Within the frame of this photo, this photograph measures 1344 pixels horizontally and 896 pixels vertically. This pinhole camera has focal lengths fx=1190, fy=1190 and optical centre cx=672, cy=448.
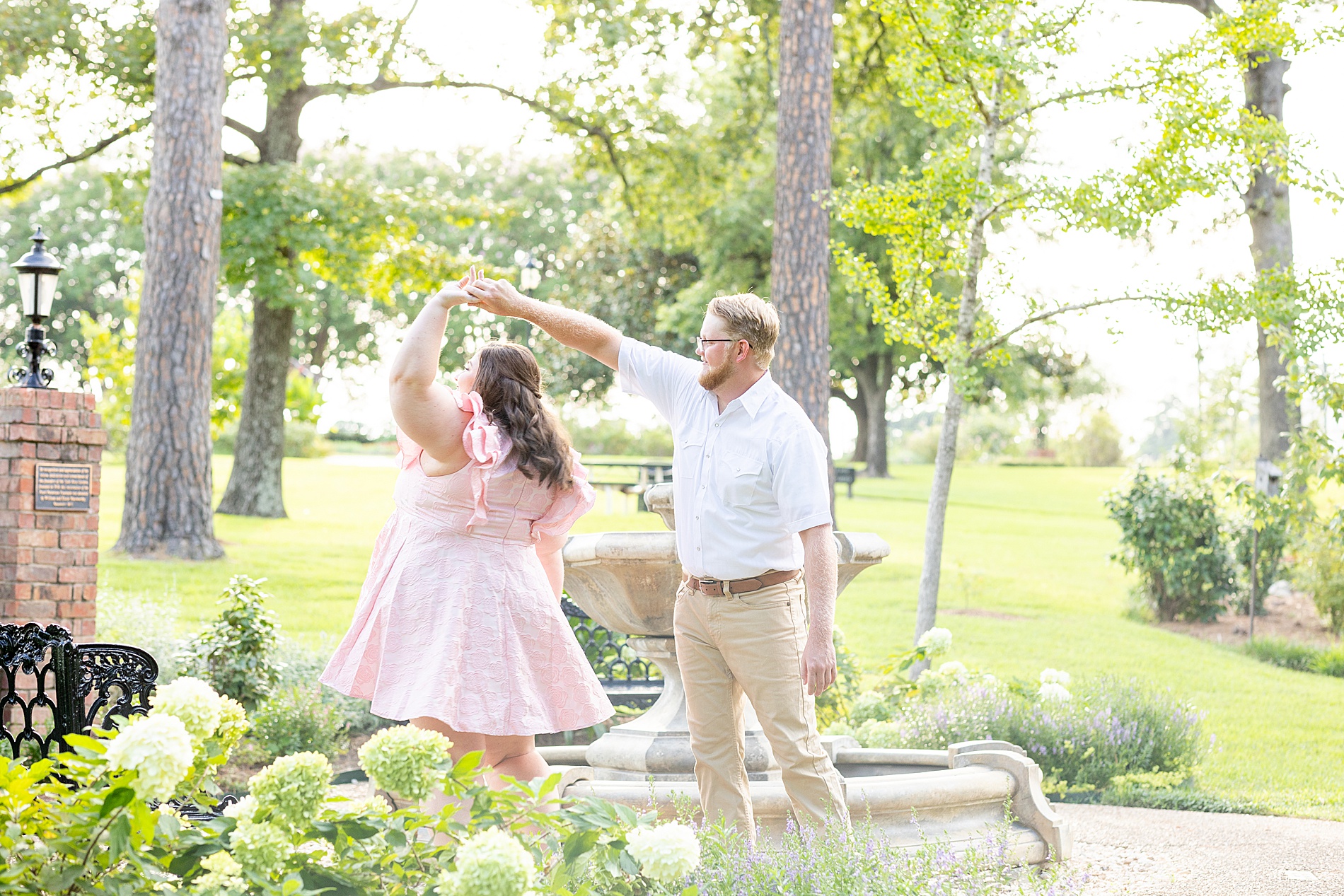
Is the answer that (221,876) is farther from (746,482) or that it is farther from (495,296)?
(746,482)

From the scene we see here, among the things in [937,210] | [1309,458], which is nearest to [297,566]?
[937,210]

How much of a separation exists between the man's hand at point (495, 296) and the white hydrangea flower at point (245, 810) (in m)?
1.54

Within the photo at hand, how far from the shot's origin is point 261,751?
618 cm

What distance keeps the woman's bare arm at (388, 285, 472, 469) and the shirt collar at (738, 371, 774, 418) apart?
853 millimetres

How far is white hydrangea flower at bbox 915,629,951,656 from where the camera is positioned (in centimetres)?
658

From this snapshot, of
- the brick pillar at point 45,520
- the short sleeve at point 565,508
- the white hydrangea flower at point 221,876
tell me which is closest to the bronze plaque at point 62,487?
the brick pillar at point 45,520

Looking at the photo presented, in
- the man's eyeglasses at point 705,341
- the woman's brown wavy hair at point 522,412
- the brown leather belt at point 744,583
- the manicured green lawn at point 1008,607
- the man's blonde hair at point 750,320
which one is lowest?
the manicured green lawn at point 1008,607

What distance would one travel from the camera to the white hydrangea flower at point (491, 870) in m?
1.94

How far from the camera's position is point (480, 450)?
11.0 feet

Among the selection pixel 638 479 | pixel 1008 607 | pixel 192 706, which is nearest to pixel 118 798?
pixel 192 706

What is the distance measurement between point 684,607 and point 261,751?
11.3ft

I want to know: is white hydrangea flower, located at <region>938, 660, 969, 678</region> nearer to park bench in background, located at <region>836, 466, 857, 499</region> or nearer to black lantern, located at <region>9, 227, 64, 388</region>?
black lantern, located at <region>9, 227, 64, 388</region>

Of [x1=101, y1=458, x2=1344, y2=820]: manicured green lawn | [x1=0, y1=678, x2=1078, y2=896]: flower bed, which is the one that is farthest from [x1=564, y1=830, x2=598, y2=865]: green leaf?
[x1=101, y1=458, x2=1344, y2=820]: manicured green lawn

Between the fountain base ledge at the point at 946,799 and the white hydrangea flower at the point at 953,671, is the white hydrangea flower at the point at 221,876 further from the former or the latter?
the white hydrangea flower at the point at 953,671
